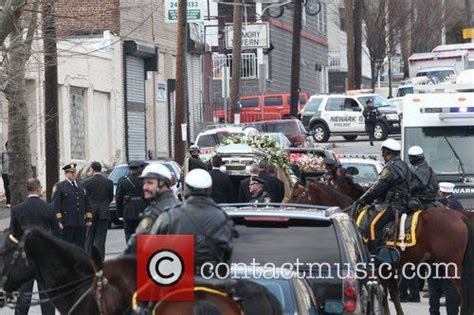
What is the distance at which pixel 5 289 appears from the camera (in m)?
10.9

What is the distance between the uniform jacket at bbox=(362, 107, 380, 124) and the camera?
4847 cm

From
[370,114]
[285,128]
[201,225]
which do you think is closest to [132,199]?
[201,225]

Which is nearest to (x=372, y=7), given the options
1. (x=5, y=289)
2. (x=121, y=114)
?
(x=121, y=114)

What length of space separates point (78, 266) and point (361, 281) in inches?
89.4

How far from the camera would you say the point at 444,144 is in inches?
907

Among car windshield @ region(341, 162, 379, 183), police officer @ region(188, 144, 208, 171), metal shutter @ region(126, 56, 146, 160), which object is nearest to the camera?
police officer @ region(188, 144, 208, 171)

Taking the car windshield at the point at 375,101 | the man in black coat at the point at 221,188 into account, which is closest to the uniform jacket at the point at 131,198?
the man in black coat at the point at 221,188

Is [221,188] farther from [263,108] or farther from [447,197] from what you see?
[263,108]

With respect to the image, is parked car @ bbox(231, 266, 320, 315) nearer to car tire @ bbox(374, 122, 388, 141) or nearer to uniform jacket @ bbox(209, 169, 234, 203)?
uniform jacket @ bbox(209, 169, 234, 203)

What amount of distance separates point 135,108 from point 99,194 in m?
25.6

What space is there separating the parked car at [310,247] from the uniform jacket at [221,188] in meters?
10.3

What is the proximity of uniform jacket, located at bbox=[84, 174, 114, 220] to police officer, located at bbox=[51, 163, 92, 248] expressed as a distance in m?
1.72

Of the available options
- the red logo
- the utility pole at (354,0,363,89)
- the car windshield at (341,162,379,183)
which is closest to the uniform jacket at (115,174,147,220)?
the car windshield at (341,162,379,183)

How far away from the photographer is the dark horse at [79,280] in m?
9.15
